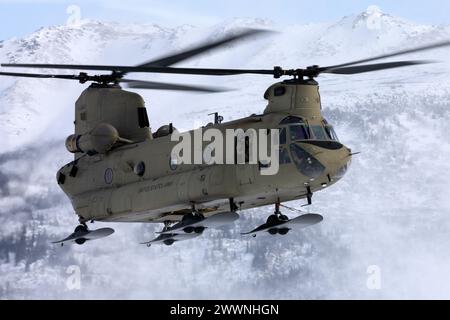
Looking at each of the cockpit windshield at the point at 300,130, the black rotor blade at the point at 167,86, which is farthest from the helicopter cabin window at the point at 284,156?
the black rotor blade at the point at 167,86

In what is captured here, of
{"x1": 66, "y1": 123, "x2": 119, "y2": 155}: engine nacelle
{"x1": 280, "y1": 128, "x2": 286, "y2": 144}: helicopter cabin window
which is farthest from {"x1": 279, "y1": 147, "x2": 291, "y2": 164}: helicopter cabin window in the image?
{"x1": 66, "y1": 123, "x2": 119, "y2": 155}: engine nacelle

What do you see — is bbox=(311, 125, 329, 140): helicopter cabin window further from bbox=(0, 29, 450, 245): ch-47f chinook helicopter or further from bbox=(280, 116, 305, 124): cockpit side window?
bbox=(280, 116, 305, 124): cockpit side window

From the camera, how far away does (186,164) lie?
3231 cm

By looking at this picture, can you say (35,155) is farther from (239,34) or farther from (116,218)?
(239,34)

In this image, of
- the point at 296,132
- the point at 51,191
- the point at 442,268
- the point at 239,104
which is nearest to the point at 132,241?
the point at 51,191

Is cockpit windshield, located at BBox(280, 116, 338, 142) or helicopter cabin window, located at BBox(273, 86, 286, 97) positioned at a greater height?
helicopter cabin window, located at BBox(273, 86, 286, 97)

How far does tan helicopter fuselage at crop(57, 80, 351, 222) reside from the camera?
29781mm

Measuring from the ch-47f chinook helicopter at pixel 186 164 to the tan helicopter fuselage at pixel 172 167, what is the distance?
0.10 feet

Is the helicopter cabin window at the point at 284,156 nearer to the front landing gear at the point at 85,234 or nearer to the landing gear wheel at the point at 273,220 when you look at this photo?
the landing gear wheel at the point at 273,220

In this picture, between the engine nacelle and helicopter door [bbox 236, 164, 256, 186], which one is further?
the engine nacelle

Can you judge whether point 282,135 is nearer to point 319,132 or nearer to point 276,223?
point 319,132

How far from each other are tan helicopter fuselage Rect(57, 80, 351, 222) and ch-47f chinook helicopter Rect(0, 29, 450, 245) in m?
0.03

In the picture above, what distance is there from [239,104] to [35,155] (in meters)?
42.4

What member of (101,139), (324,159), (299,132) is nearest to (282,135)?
(299,132)
